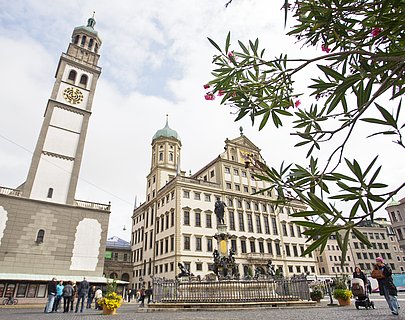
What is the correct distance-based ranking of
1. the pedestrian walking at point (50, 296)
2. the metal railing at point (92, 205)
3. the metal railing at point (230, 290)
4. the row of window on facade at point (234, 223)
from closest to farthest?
the pedestrian walking at point (50, 296) < the metal railing at point (230, 290) < the metal railing at point (92, 205) < the row of window on facade at point (234, 223)

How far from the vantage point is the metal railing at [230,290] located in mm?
12711

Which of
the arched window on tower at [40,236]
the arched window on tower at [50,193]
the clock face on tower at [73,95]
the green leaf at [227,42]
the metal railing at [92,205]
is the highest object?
the clock face on tower at [73,95]

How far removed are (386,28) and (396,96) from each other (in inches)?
22.7

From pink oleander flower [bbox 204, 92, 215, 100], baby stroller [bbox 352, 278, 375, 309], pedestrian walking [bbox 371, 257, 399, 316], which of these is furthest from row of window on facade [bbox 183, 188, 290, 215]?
pink oleander flower [bbox 204, 92, 215, 100]

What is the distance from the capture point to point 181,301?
12750 millimetres

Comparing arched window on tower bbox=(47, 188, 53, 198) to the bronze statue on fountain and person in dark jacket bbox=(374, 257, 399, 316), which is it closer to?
the bronze statue on fountain

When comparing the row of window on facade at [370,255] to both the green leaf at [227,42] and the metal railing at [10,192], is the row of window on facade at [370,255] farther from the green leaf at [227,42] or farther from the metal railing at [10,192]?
the green leaf at [227,42]

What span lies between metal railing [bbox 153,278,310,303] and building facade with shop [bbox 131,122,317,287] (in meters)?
18.0

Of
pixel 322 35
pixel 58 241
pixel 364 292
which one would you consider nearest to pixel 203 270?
pixel 58 241

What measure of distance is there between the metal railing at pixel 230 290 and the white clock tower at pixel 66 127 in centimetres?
1436

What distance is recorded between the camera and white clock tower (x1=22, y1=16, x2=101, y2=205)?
22.9m

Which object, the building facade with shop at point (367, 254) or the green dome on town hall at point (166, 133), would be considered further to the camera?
the building facade with shop at point (367, 254)

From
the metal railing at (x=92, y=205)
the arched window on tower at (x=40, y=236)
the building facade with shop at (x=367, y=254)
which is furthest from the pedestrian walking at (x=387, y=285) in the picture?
the building facade with shop at (x=367, y=254)

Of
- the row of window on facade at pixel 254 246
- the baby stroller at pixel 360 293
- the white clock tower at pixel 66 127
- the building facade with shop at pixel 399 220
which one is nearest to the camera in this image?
the baby stroller at pixel 360 293
